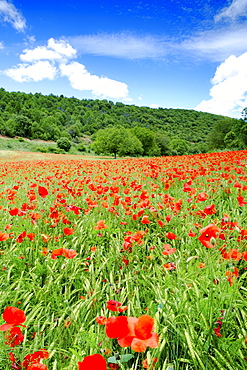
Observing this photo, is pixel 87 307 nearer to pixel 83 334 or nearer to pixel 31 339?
pixel 83 334

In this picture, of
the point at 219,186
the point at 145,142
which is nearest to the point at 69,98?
the point at 145,142

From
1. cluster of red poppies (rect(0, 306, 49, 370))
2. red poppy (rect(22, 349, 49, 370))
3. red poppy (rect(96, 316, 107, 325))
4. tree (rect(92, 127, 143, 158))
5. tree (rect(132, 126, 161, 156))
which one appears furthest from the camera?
tree (rect(132, 126, 161, 156))

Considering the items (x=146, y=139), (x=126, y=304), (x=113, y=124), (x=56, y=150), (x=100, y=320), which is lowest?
(x=56, y=150)

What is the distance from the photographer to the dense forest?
55138 millimetres

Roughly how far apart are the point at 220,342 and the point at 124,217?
192 centimetres

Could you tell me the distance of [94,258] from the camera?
231 centimetres

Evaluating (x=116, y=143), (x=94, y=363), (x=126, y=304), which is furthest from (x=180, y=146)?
(x=94, y=363)

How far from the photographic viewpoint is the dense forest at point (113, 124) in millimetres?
55138

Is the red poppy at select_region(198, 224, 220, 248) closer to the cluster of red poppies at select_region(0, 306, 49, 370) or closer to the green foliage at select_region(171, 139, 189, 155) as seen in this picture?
the cluster of red poppies at select_region(0, 306, 49, 370)

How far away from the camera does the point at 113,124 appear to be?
84125 millimetres

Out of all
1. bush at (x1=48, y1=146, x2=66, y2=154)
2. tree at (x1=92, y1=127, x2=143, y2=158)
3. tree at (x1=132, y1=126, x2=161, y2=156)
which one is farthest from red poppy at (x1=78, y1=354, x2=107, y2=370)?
tree at (x1=132, y1=126, x2=161, y2=156)

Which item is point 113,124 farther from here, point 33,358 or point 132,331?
point 132,331

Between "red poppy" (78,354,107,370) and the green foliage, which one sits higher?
the green foliage

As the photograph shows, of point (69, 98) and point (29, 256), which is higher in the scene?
point (69, 98)
